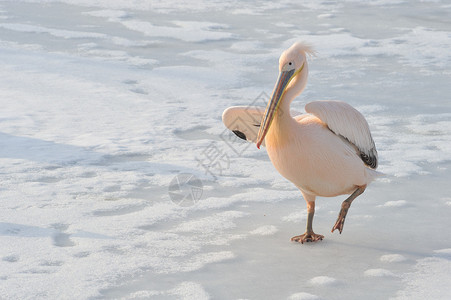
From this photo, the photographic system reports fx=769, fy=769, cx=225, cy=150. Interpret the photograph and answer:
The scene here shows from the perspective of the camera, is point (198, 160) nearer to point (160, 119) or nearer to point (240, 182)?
point (240, 182)

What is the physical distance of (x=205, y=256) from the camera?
3795mm

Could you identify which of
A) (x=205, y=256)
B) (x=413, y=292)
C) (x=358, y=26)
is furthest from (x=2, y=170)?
(x=358, y=26)

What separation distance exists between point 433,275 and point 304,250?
667 mm

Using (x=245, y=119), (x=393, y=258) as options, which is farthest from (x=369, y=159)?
(x=245, y=119)

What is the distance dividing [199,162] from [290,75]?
1654 millimetres

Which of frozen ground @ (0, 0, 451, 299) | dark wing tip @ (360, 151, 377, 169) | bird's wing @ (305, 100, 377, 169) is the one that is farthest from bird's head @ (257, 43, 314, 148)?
frozen ground @ (0, 0, 451, 299)

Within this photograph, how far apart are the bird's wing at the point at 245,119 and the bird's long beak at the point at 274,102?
0.20 metres

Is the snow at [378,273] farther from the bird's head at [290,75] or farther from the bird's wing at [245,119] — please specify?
the bird's wing at [245,119]

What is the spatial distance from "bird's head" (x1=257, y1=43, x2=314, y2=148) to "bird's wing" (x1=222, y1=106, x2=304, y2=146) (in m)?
0.23

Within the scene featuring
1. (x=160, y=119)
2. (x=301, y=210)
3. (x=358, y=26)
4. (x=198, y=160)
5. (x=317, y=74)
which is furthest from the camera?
(x=358, y=26)

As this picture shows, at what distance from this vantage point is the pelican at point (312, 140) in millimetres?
3787

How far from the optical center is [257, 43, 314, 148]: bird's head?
3793 mm

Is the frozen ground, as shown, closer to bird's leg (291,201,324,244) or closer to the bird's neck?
bird's leg (291,201,324,244)

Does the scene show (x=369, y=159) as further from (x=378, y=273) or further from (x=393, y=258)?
(x=378, y=273)
